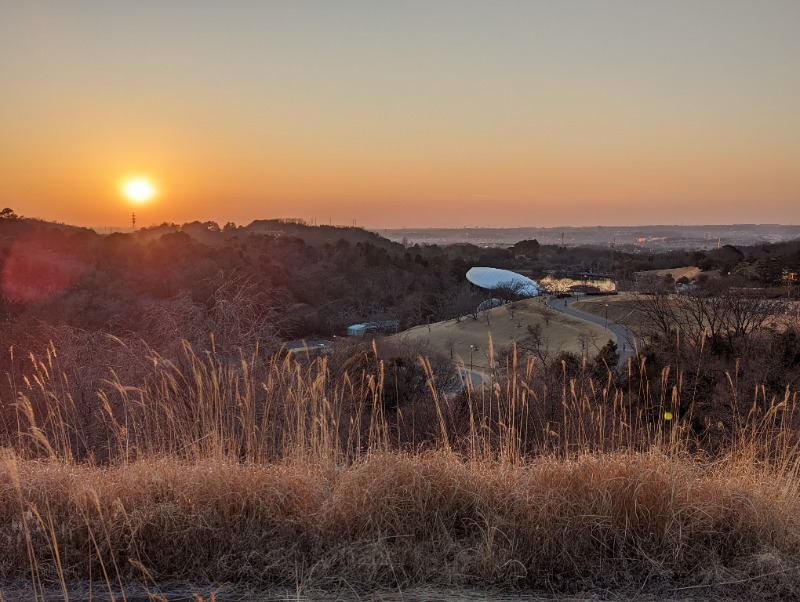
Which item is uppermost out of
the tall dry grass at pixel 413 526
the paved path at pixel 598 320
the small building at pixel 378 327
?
the tall dry grass at pixel 413 526

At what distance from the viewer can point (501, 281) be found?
9881cm

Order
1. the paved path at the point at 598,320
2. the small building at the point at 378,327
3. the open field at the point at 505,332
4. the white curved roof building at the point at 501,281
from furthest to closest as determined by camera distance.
Answer: the white curved roof building at the point at 501,281, the small building at the point at 378,327, the open field at the point at 505,332, the paved path at the point at 598,320

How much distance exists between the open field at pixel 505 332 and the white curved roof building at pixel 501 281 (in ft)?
66.1

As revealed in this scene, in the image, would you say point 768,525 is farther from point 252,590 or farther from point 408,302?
point 408,302

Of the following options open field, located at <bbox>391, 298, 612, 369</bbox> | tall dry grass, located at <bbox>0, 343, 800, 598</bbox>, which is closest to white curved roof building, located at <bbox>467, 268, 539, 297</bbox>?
open field, located at <bbox>391, 298, 612, 369</bbox>

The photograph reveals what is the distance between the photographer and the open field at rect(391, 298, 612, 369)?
52.5m

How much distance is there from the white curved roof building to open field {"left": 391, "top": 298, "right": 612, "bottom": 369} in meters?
20.1

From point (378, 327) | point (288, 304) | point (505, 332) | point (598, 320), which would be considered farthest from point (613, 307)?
point (288, 304)

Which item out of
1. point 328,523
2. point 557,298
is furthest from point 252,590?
point 557,298

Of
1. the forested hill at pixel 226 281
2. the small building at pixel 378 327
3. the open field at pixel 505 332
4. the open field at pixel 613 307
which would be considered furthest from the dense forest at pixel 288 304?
→ the open field at pixel 505 332

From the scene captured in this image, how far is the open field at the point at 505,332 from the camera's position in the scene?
52469 mm

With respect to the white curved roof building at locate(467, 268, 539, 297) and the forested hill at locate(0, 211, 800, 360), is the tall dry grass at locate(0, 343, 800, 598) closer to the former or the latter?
the forested hill at locate(0, 211, 800, 360)

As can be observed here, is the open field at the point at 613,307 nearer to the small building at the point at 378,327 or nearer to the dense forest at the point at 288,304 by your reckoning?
the dense forest at the point at 288,304

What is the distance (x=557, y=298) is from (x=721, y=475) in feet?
254
